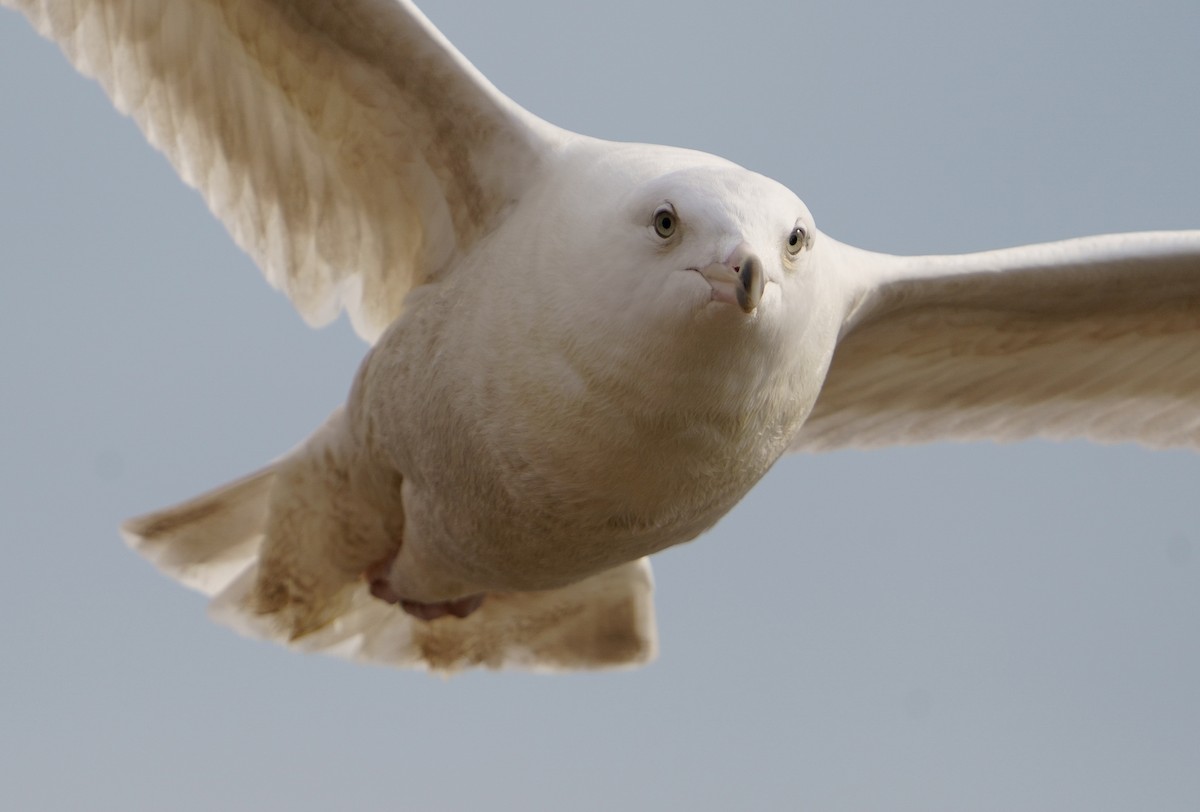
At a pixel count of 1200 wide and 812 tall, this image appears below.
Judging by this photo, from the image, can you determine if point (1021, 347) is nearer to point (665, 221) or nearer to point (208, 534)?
point (665, 221)

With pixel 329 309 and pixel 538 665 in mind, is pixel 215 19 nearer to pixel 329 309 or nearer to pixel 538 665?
pixel 329 309

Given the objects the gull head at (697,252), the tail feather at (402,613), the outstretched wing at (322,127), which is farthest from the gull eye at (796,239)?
the tail feather at (402,613)

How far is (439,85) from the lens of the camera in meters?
5.27

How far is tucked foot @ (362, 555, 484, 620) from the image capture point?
6535mm

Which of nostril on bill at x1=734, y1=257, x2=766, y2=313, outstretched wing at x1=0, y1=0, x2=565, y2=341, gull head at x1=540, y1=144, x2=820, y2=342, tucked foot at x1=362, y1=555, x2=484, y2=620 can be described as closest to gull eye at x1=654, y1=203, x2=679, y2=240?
gull head at x1=540, y1=144, x2=820, y2=342

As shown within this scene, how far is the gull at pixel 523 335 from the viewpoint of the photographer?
14.9 feet

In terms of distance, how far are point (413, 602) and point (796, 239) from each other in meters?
2.68

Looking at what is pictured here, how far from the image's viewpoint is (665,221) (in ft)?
14.3

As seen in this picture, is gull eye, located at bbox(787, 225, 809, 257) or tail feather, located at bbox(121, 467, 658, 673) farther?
tail feather, located at bbox(121, 467, 658, 673)

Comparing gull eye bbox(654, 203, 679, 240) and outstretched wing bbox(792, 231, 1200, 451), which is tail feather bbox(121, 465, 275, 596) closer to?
outstretched wing bbox(792, 231, 1200, 451)

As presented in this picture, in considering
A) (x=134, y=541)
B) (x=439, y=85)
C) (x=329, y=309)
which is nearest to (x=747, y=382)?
(x=439, y=85)

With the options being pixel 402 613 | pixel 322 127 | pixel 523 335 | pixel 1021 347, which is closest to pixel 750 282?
pixel 523 335

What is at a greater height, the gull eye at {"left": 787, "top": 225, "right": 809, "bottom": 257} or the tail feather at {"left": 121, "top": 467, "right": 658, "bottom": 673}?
the gull eye at {"left": 787, "top": 225, "right": 809, "bottom": 257}

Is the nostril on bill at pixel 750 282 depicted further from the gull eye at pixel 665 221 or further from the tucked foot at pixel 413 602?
the tucked foot at pixel 413 602
